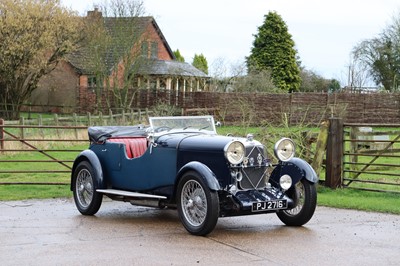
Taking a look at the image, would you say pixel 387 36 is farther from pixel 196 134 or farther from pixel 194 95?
pixel 196 134

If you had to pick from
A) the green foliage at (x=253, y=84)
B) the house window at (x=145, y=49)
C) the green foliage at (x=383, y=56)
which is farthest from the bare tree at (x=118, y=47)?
the green foliage at (x=383, y=56)

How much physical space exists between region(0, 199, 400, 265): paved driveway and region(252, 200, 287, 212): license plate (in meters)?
0.34

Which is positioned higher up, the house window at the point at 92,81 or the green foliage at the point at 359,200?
the house window at the point at 92,81

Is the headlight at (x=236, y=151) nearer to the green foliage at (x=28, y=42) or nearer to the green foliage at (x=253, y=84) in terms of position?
the green foliage at (x=28, y=42)

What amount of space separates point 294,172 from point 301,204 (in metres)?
0.47

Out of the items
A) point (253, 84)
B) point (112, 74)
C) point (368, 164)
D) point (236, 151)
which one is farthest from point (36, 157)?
point (253, 84)

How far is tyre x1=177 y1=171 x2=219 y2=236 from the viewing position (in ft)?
27.8

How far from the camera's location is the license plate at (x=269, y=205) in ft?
28.7

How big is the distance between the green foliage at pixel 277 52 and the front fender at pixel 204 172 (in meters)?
46.8

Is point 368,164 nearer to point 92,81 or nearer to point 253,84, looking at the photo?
point 253,84

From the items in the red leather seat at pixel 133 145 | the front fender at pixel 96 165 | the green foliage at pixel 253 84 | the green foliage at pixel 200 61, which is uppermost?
the green foliage at pixel 200 61

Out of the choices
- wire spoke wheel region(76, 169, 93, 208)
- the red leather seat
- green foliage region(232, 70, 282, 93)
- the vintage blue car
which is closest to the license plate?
the vintage blue car

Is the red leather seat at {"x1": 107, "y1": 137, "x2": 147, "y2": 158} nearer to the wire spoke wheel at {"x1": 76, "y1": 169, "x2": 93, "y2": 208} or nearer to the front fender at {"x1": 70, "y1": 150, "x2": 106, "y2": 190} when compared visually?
the front fender at {"x1": 70, "y1": 150, "x2": 106, "y2": 190}

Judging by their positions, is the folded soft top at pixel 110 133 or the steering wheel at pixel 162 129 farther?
the folded soft top at pixel 110 133
